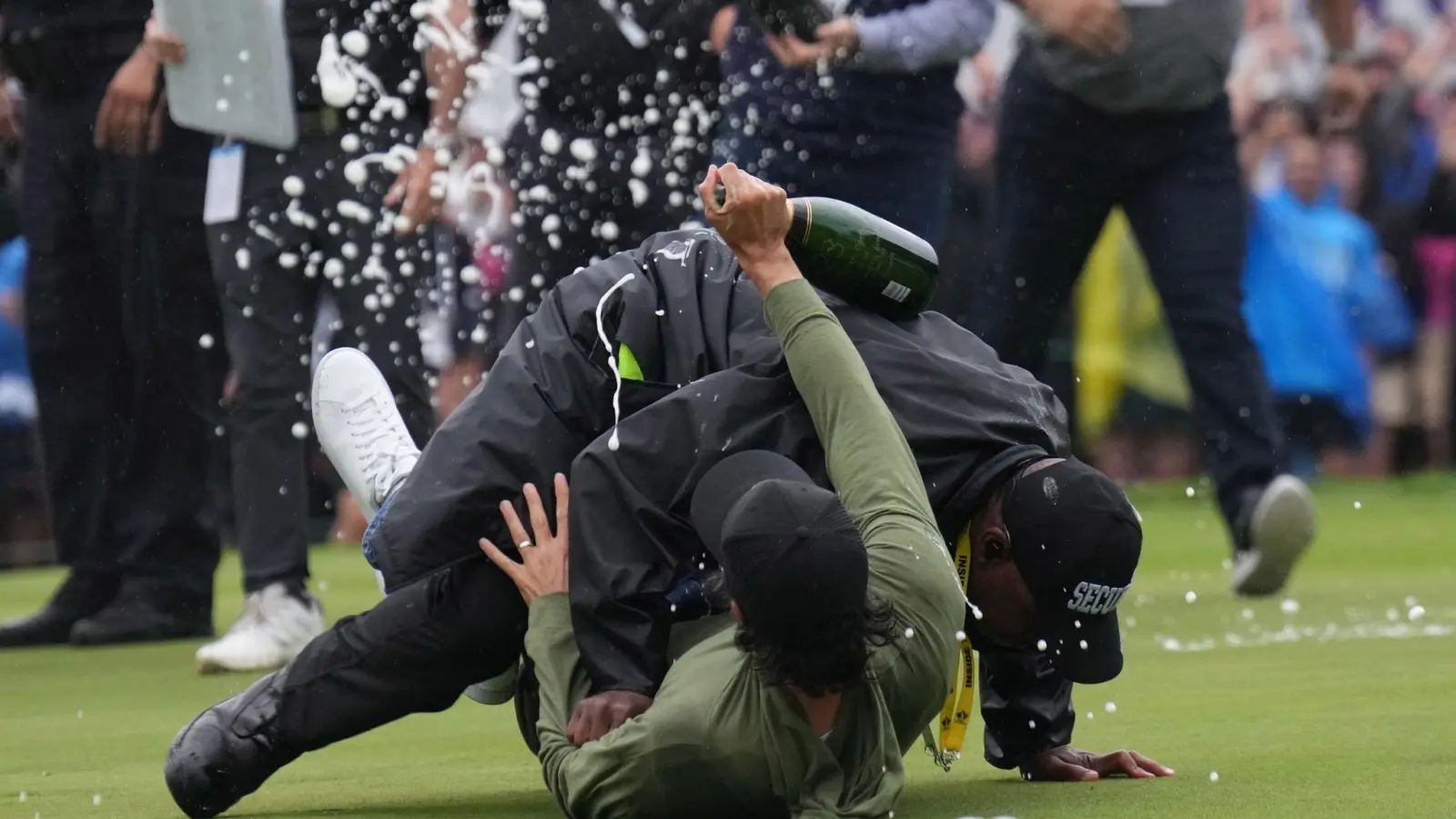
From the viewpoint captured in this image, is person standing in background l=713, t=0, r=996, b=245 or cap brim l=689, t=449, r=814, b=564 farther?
person standing in background l=713, t=0, r=996, b=245

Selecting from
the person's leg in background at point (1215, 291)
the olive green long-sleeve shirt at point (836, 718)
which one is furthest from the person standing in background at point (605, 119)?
the olive green long-sleeve shirt at point (836, 718)

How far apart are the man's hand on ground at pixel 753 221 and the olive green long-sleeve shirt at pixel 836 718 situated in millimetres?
190

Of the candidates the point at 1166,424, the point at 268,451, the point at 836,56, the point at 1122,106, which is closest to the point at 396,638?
the point at 268,451

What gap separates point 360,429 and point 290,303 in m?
1.92

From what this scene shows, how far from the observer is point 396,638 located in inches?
177

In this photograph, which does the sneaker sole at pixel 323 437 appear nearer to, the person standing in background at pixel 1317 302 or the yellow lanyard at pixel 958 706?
the yellow lanyard at pixel 958 706

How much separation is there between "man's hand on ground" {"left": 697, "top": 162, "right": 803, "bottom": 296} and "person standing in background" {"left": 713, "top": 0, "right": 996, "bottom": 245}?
11.3ft

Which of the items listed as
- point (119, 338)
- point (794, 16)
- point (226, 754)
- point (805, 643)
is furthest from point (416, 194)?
point (805, 643)

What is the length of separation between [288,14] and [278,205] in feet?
1.96

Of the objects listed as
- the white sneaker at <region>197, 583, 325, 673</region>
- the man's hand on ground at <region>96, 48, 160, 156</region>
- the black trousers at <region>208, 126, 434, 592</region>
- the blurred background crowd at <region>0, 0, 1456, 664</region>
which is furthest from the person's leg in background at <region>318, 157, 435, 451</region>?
the blurred background crowd at <region>0, 0, 1456, 664</region>

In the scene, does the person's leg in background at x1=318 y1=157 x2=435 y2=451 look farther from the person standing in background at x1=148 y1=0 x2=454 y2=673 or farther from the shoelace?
the shoelace

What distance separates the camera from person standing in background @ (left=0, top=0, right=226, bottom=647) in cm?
805

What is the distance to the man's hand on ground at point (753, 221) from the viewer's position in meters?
4.16

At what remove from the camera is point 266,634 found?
7.10m
